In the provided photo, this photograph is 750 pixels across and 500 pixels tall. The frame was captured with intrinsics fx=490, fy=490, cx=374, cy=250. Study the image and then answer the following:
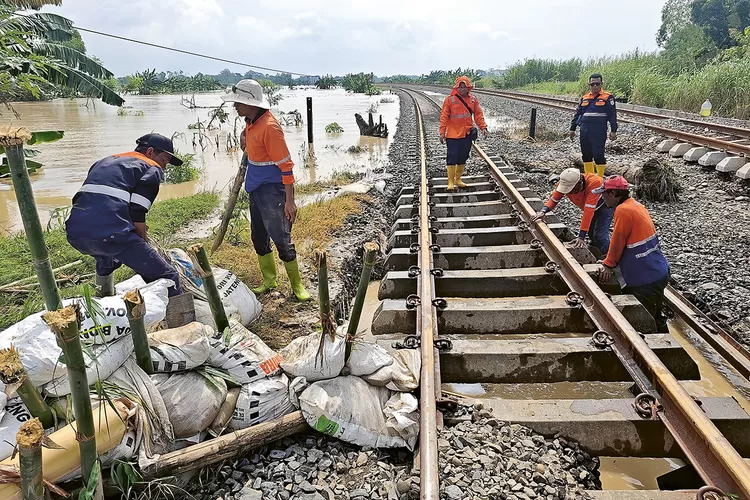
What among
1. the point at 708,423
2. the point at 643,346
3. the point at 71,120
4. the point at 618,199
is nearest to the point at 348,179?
the point at 618,199

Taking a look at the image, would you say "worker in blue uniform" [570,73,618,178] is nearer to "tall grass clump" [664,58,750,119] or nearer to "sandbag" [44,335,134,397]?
"sandbag" [44,335,134,397]

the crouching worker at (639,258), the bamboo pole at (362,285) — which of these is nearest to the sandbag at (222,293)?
the bamboo pole at (362,285)

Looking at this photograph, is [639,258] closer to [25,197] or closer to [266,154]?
[266,154]

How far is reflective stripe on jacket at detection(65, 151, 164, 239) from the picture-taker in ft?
10.2

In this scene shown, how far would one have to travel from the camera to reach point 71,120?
2570cm

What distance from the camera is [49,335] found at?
2270mm

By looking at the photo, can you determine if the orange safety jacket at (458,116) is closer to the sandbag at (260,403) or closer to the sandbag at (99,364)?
the sandbag at (260,403)

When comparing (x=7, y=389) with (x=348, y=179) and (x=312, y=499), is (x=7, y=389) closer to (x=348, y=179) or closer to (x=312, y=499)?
(x=312, y=499)

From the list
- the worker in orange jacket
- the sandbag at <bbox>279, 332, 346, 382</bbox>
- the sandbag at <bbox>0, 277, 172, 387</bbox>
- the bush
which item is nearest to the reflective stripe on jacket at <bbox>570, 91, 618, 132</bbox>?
the worker in orange jacket

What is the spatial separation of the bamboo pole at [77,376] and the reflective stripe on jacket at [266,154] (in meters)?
2.46

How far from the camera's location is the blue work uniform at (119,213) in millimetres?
3098

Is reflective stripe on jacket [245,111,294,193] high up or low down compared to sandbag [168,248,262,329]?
up

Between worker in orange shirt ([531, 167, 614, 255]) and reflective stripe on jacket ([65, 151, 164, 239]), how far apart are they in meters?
3.76

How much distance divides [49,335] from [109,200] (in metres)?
1.11
